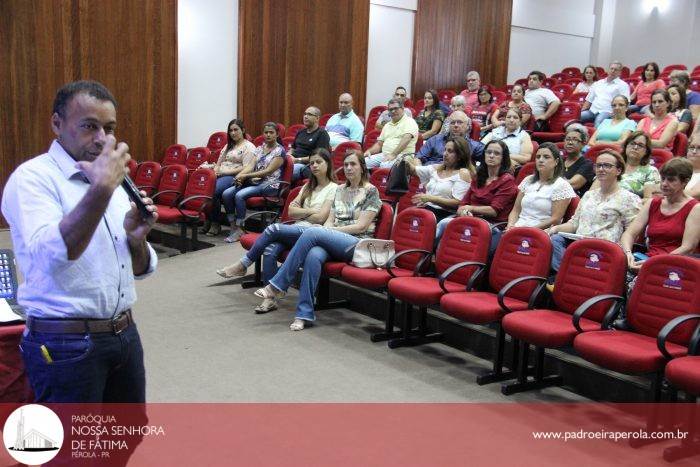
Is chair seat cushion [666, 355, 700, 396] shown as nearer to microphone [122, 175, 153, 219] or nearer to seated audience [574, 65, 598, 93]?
microphone [122, 175, 153, 219]

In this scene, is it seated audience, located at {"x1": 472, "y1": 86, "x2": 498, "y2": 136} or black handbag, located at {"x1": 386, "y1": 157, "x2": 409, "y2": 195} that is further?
seated audience, located at {"x1": 472, "y1": 86, "x2": 498, "y2": 136}

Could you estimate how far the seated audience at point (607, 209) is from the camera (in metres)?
4.04

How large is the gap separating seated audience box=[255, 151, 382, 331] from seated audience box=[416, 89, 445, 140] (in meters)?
2.83

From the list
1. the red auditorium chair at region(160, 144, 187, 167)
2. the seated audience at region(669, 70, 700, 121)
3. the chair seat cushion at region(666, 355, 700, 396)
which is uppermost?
the seated audience at region(669, 70, 700, 121)

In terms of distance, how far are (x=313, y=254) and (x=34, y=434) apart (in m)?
2.83

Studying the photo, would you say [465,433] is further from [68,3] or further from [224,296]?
[68,3]

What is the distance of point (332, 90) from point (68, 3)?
374cm

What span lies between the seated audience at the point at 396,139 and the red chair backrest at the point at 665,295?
381cm

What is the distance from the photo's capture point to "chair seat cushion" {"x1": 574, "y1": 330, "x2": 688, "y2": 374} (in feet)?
9.43

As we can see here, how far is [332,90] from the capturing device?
9.86 meters

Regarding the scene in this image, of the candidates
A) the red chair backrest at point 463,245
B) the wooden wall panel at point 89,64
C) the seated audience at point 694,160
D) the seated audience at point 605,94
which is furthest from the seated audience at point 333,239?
the seated audience at point 605,94

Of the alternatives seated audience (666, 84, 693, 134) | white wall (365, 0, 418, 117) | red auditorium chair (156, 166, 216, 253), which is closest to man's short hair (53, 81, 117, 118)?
red auditorium chair (156, 166, 216, 253)

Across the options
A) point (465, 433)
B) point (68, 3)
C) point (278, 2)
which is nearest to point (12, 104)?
point (68, 3)

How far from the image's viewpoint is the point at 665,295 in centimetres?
318
